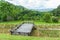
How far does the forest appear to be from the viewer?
21.9 meters

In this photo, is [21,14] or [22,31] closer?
[22,31]

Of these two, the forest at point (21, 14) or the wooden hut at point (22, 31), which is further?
the forest at point (21, 14)

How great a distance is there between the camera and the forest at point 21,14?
21.9 metres

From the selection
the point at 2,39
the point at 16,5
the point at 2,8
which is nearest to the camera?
the point at 2,39

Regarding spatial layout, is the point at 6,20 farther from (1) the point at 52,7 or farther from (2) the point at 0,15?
(1) the point at 52,7

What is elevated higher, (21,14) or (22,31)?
(21,14)

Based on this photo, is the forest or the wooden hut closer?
the wooden hut

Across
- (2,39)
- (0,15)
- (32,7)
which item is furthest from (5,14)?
(2,39)

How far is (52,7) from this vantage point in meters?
25.4

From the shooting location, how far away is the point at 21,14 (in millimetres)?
23406

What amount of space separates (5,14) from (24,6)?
3692 millimetres

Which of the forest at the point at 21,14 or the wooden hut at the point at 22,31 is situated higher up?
the forest at the point at 21,14

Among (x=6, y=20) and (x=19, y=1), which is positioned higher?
(x=19, y=1)

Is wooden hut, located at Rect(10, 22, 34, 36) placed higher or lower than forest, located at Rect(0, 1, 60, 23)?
lower
